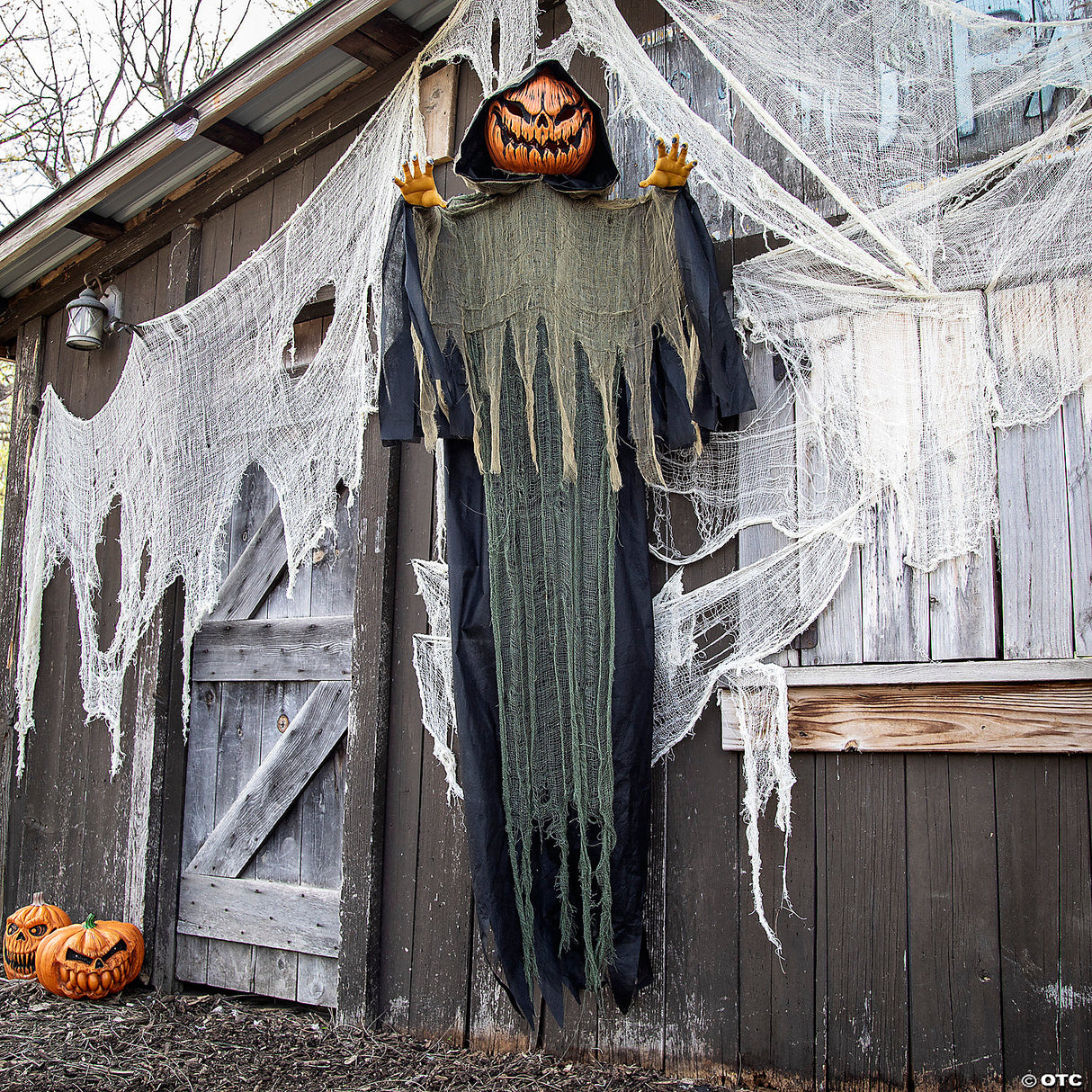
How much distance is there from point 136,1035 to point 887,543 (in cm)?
304

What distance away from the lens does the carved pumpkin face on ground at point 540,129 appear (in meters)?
2.71

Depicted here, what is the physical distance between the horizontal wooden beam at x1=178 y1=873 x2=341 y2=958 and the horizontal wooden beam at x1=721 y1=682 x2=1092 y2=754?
70.2 inches

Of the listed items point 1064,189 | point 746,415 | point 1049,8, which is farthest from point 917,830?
point 1049,8

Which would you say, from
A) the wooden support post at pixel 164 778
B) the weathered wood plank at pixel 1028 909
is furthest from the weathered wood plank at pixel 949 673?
the wooden support post at pixel 164 778

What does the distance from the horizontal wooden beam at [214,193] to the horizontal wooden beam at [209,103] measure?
0.88 feet

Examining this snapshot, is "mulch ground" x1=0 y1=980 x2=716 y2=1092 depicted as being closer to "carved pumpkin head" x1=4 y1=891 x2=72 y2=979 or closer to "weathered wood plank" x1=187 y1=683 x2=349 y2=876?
"carved pumpkin head" x1=4 y1=891 x2=72 y2=979

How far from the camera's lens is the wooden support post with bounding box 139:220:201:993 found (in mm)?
3889

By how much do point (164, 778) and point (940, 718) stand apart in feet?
10.3

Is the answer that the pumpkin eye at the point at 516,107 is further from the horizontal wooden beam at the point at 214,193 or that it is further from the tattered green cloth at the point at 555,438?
the horizontal wooden beam at the point at 214,193

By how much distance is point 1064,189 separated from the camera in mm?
2377

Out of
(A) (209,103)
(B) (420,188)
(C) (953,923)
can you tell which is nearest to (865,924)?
(C) (953,923)

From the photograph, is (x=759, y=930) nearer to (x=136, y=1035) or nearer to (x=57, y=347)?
(x=136, y=1035)

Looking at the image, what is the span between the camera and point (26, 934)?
400cm

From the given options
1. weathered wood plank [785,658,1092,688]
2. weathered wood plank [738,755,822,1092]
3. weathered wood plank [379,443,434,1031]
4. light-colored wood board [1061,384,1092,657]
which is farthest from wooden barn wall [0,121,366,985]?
light-colored wood board [1061,384,1092,657]
